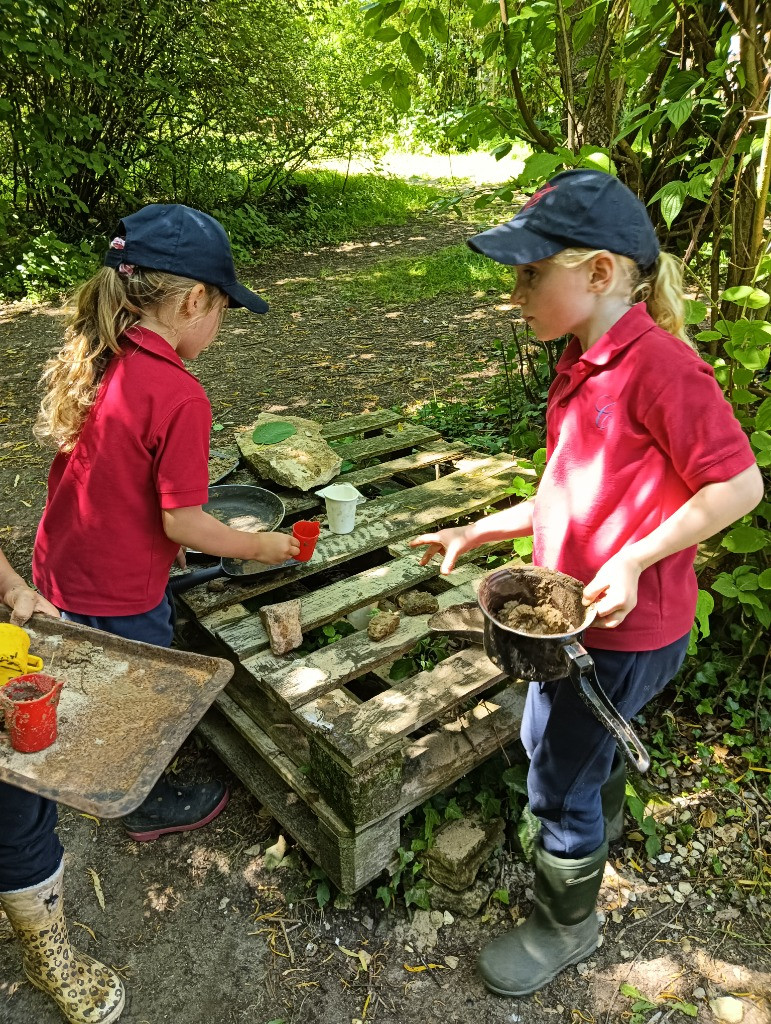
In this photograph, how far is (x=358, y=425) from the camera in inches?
149

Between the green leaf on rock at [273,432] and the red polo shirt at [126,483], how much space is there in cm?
125

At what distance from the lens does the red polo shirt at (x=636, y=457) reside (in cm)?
137

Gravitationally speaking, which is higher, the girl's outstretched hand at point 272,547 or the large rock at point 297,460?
the girl's outstretched hand at point 272,547

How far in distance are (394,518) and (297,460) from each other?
518mm

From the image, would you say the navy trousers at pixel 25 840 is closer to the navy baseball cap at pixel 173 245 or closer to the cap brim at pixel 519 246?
the navy baseball cap at pixel 173 245

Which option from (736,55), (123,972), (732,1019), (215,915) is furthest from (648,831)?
(736,55)

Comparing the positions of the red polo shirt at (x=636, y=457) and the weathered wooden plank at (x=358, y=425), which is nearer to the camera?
the red polo shirt at (x=636, y=457)

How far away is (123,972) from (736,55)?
3122 mm

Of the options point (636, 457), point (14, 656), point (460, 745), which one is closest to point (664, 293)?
point (636, 457)

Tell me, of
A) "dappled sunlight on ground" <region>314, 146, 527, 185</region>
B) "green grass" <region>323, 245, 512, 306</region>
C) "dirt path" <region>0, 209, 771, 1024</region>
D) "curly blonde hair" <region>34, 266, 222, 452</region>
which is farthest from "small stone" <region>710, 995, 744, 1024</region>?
"dappled sunlight on ground" <region>314, 146, 527, 185</region>

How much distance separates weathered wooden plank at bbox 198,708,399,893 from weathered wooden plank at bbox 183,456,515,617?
53 centimetres

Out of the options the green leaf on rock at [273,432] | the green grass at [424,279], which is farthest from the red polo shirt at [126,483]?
the green grass at [424,279]

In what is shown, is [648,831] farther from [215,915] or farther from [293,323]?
[293,323]

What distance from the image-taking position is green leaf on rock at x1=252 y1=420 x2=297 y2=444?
329 centimetres
